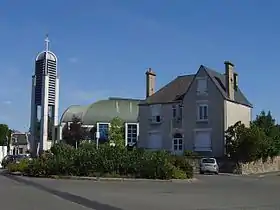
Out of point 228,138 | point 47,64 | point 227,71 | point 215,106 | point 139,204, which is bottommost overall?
point 139,204

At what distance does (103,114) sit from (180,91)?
35.1 meters

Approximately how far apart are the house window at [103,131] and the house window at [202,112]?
86.4ft

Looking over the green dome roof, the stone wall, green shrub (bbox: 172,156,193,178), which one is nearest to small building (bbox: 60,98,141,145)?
the green dome roof

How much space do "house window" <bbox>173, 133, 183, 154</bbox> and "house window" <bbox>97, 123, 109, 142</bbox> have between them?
74.7 ft

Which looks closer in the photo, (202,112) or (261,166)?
(261,166)

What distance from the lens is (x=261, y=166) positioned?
2240 inches

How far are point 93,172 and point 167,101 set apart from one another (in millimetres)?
32668

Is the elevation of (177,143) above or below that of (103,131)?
below

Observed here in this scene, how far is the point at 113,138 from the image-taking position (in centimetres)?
8000

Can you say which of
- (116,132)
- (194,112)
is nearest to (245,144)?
(194,112)

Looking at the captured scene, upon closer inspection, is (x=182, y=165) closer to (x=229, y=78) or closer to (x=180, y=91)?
(x=229, y=78)

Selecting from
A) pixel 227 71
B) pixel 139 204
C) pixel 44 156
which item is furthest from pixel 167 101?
pixel 139 204

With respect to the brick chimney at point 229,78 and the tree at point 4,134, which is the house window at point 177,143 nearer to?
the brick chimney at point 229,78

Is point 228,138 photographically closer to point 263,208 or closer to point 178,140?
point 178,140
